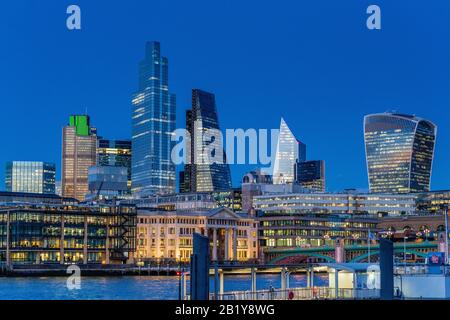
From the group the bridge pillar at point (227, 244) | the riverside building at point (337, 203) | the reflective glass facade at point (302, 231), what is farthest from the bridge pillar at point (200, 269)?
the riverside building at point (337, 203)

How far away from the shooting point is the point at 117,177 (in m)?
179

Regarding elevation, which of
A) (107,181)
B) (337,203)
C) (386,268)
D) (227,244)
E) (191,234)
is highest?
(107,181)

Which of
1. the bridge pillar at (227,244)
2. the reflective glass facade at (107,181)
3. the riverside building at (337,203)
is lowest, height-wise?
the bridge pillar at (227,244)

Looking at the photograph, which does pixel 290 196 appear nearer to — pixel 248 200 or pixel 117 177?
pixel 248 200

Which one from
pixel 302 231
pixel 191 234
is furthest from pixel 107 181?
pixel 191 234

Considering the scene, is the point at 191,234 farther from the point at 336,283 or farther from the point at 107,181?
the point at 336,283

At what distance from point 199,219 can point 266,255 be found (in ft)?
41.2

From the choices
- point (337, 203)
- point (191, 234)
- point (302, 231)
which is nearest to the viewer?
point (191, 234)

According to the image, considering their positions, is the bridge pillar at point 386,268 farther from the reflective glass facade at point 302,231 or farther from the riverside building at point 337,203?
the riverside building at point 337,203

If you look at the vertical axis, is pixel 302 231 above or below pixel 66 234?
above

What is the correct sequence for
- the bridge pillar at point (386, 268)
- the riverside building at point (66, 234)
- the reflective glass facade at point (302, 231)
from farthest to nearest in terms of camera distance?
the reflective glass facade at point (302, 231) → the riverside building at point (66, 234) → the bridge pillar at point (386, 268)

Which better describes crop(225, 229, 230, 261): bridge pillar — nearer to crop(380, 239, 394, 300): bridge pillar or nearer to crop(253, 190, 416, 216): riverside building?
crop(253, 190, 416, 216): riverside building

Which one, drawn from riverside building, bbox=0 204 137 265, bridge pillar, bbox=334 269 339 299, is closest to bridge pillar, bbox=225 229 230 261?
riverside building, bbox=0 204 137 265
